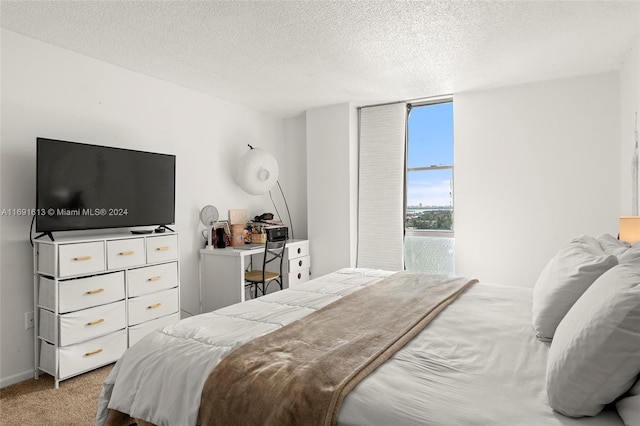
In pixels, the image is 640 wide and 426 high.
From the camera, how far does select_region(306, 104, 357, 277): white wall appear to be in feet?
15.5

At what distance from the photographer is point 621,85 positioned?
3523 mm

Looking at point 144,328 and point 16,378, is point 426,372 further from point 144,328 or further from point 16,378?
point 16,378

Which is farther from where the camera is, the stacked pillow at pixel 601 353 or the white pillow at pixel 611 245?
the white pillow at pixel 611 245

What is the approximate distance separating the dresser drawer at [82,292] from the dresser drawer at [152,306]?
0.16 metres

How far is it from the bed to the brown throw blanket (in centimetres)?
5

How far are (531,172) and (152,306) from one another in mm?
3788

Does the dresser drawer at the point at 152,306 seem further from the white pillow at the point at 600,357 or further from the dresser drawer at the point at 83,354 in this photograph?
the white pillow at the point at 600,357

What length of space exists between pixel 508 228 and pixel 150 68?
379 centimetres

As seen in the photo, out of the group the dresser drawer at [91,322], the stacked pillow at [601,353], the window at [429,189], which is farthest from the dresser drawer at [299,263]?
the stacked pillow at [601,353]

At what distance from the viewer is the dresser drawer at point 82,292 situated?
2660 millimetres

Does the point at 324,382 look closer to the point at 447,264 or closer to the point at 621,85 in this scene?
the point at 447,264

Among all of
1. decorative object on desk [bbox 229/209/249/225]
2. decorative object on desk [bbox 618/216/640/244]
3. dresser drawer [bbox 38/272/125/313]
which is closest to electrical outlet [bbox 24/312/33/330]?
dresser drawer [bbox 38/272/125/313]

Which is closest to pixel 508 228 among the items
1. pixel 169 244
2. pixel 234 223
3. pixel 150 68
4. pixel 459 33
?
pixel 459 33

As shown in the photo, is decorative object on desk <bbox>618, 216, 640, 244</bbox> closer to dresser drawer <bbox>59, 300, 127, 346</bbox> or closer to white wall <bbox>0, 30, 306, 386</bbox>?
dresser drawer <bbox>59, 300, 127, 346</bbox>
